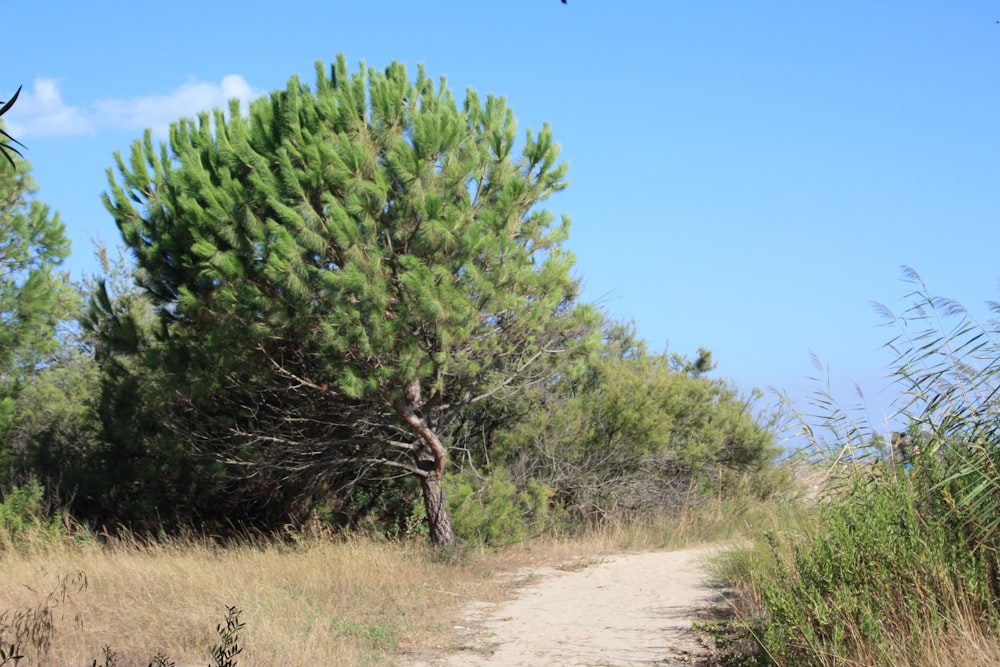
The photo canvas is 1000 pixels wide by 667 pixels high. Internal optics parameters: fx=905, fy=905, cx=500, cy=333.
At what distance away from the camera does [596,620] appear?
8906 millimetres

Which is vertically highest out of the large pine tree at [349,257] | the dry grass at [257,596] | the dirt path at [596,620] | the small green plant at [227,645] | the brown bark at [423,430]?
the large pine tree at [349,257]

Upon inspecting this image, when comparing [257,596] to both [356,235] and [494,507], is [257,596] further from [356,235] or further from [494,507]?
[494,507]

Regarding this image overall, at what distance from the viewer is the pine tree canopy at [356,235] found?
35.1 feet

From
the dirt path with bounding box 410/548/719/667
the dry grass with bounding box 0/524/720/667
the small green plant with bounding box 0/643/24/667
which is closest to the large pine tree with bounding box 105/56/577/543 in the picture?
the dry grass with bounding box 0/524/720/667

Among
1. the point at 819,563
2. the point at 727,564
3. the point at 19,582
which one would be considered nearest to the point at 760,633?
the point at 819,563

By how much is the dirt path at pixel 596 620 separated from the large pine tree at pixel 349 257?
2.55m

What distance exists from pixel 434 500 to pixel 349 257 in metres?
4.03

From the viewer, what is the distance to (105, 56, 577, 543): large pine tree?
423 inches

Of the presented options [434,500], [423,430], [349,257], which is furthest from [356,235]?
[434,500]

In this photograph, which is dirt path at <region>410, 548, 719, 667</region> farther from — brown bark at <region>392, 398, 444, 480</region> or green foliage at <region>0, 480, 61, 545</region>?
green foliage at <region>0, 480, 61, 545</region>

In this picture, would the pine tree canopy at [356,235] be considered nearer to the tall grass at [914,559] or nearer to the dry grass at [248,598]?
the dry grass at [248,598]

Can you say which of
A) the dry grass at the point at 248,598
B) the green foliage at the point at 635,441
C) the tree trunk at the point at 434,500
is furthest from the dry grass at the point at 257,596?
the green foliage at the point at 635,441

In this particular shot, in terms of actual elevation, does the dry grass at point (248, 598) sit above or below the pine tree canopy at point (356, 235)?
below

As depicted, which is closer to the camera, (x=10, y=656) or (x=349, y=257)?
(x=10, y=656)
